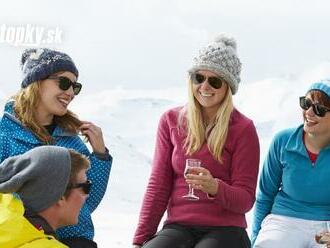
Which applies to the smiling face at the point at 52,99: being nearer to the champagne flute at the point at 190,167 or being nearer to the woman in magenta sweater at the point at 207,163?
the woman in magenta sweater at the point at 207,163

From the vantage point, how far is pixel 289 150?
522 cm

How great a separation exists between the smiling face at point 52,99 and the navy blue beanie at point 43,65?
0.05m

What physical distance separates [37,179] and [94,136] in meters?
1.35

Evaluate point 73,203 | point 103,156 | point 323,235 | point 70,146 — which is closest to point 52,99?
point 70,146

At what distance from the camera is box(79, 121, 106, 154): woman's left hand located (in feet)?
16.1

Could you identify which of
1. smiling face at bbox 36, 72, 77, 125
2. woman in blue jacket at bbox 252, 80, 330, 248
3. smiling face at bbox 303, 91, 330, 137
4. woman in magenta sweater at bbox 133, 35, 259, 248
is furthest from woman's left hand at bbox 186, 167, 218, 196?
smiling face at bbox 36, 72, 77, 125

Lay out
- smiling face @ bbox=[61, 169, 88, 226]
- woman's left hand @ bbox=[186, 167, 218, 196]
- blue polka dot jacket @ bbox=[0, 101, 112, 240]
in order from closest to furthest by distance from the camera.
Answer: smiling face @ bbox=[61, 169, 88, 226], woman's left hand @ bbox=[186, 167, 218, 196], blue polka dot jacket @ bbox=[0, 101, 112, 240]

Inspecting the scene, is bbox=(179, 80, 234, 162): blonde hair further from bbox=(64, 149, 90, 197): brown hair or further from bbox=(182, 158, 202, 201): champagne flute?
bbox=(64, 149, 90, 197): brown hair

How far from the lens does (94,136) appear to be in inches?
193

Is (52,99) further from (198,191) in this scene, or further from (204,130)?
(198,191)

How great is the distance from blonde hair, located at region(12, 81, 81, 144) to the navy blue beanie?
0.07 meters

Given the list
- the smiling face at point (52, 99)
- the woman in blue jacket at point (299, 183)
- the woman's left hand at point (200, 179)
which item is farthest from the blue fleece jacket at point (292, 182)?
the smiling face at point (52, 99)

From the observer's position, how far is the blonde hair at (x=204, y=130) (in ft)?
16.3

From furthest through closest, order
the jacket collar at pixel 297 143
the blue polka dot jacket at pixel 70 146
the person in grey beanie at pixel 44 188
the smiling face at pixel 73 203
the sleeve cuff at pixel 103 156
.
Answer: the jacket collar at pixel 297 143 < the sleeve cuff at pixel 103 156 < the blue polka dot jacket at pixel 70 146 < the smiling face at pixel 73 203 < the person in grey beanie at pixel 44 188
